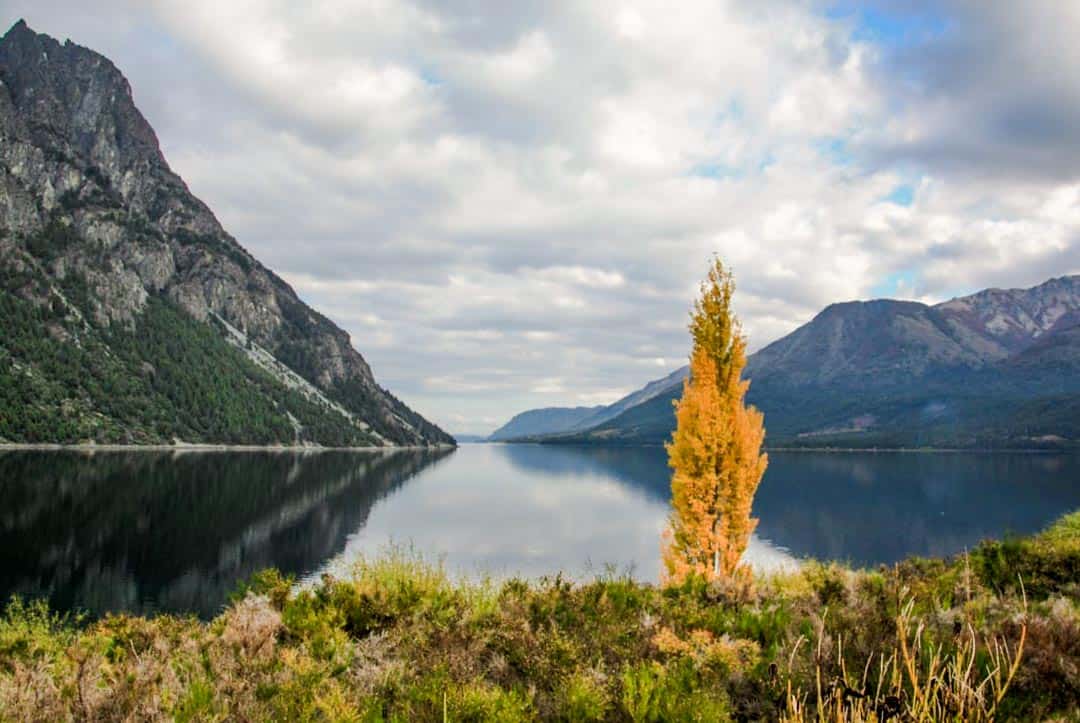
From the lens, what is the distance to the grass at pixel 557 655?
594 centimetres

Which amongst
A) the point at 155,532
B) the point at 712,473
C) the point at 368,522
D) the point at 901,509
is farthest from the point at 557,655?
the point at 901,509

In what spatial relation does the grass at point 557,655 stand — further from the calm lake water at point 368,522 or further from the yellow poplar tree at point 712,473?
the yellow poplar tree at point 712,473

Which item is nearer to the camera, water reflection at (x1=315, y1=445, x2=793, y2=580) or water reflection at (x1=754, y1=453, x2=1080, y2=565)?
water reflection at (x1=315, y1=445, x2=793, y2=580)

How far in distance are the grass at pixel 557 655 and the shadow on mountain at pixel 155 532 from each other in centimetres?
934

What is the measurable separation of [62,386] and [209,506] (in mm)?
148613

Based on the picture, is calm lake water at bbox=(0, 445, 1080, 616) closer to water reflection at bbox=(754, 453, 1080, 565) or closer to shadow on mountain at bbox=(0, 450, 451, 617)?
shadow on mountain at bbox=(0, 450, 451, 617)

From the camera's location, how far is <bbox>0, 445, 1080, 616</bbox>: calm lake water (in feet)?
126

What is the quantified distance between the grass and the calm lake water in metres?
4.10

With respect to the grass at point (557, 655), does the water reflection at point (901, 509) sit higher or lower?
lower

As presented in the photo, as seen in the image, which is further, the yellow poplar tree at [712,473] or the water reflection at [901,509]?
the water reflection at [901,509]

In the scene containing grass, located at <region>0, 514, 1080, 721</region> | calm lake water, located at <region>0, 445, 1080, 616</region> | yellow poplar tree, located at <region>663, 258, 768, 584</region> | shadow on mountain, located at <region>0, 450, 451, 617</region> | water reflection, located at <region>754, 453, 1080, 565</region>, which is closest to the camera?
grass, located at <region>0, 514, 1080, 721</region>

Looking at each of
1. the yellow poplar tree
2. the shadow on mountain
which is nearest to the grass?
the yellow poplar tree

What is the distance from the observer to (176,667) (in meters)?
7.73

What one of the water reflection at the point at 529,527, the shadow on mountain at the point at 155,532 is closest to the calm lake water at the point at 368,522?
the shadow on mountain at the point at 155,532
